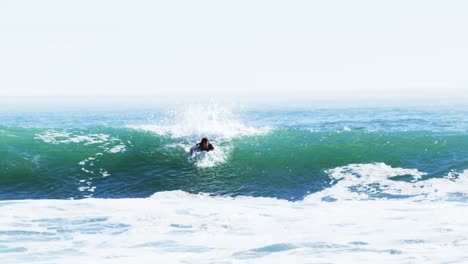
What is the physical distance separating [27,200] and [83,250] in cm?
665

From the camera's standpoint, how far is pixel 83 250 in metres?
9.20

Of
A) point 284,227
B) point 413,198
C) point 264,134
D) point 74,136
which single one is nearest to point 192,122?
point 264,134

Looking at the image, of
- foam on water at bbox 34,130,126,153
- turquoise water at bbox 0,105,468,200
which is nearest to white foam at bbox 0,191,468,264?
turquoise water at bbox 0,105,468,200

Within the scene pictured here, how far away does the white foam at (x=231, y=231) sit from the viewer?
342 inches

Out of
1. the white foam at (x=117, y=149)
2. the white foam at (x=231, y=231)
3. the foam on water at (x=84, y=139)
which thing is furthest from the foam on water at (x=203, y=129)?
the white foam at (x=231, y=231)

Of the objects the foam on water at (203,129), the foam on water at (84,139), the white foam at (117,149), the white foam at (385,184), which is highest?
the foam on water at (203,129)

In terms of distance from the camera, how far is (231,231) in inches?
416

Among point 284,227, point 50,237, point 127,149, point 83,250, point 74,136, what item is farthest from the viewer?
point 74,136

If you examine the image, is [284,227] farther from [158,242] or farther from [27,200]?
[27,200]

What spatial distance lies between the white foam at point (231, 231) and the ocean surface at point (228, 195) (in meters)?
0.04

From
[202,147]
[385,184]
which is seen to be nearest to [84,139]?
[202,147]

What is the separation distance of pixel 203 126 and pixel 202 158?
587cm

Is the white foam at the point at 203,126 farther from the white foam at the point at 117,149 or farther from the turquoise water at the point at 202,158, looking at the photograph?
the white foam at the point at 117,149

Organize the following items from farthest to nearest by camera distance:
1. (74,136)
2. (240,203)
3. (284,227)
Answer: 1. (74,136)
2. (240,203)
3. (284,227)
